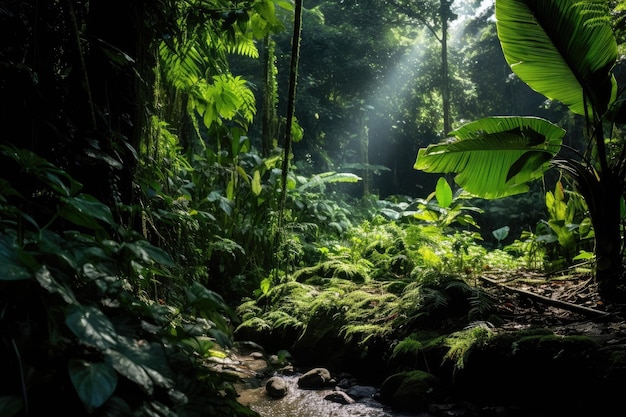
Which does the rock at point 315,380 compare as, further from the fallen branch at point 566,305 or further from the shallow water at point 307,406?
the fallen branch at point 566,305

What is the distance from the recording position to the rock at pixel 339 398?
2.94 meters

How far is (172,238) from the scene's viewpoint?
2.56 m

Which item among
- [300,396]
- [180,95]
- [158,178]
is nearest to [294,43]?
[180,95]

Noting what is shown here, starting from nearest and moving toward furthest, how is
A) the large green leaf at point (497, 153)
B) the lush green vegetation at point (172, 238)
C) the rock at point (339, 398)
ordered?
the lush green vegetation at point (172, 238), the rock at point (339, 398), the large green leaf at point (497, 153)

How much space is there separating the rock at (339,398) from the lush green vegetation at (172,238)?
0.50 meters

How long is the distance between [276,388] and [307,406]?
0.28 m

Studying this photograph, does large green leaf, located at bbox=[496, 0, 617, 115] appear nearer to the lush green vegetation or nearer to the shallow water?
the lush green vegetation

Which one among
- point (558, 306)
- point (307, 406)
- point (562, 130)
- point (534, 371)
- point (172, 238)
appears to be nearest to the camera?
point (534, 371)

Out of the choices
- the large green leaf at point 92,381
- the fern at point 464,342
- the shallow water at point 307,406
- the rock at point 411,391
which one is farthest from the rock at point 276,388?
the large green leaf at point 92,381

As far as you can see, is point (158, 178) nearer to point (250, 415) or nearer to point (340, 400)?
point (250, 415)

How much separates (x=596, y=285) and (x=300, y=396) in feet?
7.66

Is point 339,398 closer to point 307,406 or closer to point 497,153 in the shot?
point 307,406

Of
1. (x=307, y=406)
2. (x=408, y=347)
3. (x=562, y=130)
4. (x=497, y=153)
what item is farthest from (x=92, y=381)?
(x=562, y=130)

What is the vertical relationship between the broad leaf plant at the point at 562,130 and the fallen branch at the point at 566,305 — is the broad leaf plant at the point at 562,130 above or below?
above
